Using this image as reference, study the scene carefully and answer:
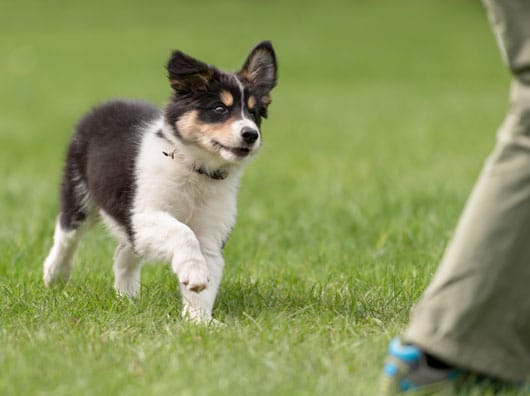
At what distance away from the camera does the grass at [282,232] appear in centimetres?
390

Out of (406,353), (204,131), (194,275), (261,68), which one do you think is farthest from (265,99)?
(406,353)

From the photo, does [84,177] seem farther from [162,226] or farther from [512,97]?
[512,97]

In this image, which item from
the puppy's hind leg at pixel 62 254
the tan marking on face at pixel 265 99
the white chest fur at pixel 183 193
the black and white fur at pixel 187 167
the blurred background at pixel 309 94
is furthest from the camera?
the blurred background at pixel 309 94

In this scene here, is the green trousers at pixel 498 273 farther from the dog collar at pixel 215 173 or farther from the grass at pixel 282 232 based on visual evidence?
the dog collar at pixel 215 173

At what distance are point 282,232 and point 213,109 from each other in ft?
8.31

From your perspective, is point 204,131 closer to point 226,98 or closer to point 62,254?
point 226,98

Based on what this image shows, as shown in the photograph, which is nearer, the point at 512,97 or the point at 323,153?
the point at 512,97

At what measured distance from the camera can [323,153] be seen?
1239cm

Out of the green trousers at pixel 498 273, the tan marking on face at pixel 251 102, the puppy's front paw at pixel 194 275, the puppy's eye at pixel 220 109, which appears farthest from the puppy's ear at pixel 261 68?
the green trousers at pixel 498 273

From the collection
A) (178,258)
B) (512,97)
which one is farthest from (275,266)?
(512,97)

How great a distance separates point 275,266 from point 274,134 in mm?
8467

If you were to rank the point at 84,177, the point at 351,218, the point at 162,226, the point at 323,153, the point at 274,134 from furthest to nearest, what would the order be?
the point at 274,134, the point at 323,153, the point at 351,218, the point at 84,177, the point at 162,226

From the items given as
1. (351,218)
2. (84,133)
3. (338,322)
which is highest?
(84,133)

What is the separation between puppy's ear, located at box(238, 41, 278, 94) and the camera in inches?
217
